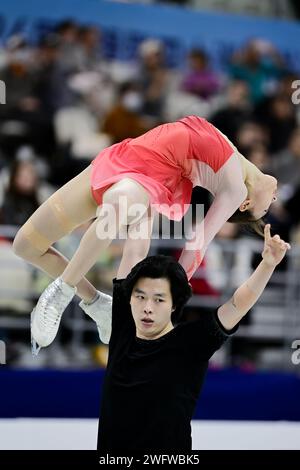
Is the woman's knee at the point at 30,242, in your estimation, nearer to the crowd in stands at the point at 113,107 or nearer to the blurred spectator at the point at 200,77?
the crowd in stands at the point at 113,107

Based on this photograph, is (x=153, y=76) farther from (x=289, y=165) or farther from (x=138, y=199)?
(x=138, y=199)

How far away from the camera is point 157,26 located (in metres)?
7.87

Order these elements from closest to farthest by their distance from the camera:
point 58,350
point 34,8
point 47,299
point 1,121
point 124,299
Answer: point 124,299 → point 47,299 → point 58,350 → point 1,121 → point 34,8

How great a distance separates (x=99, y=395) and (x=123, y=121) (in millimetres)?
2519

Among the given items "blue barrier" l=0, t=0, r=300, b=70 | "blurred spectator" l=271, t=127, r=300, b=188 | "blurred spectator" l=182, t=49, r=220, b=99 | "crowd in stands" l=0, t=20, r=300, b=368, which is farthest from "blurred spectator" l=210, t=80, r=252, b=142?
"blurred spectator" l=271, t=127, r=300, b=188

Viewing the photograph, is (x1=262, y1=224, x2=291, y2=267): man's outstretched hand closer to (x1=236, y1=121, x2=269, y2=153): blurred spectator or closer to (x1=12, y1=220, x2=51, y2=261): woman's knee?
(x1=12, y1=220, x2=51, y2=261): woman's knee

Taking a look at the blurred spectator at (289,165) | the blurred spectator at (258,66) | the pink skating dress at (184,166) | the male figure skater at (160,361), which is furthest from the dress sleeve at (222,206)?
the blurred spectator at (258,66)

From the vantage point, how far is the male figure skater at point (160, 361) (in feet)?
10.4

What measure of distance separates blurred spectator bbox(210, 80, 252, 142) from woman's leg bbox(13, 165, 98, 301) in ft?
10.7

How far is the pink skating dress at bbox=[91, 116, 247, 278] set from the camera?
Result: 3787 millimetres

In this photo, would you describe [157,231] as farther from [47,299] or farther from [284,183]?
[47,299]
